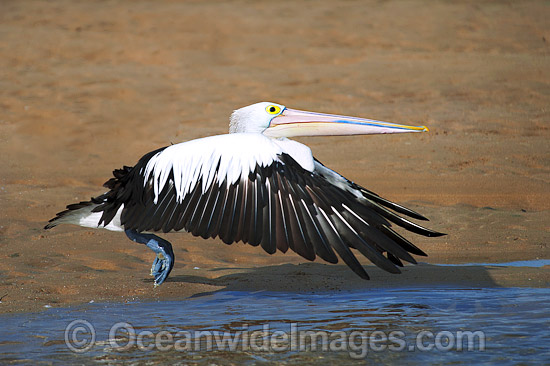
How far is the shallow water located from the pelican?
15.2 inches

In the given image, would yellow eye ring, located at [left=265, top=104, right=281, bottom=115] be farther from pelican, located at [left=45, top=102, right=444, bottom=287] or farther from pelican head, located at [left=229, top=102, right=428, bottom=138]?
pelican, located at [left=45, top=102, right=444, bottom=287]

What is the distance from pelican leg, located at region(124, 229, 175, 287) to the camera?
15.1ft

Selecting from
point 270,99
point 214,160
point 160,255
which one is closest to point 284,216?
point 214,160

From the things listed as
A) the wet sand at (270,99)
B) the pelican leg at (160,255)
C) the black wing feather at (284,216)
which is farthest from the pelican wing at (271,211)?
the wet sand at (270,99)

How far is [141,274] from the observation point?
16.6 ft

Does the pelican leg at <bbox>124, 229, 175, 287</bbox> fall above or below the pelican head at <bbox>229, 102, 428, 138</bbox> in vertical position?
below

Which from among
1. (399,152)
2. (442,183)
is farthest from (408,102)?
(442,183)

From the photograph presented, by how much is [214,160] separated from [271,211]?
51 cm

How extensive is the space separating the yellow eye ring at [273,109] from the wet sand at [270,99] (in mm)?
→ 1162

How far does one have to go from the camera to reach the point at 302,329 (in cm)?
378

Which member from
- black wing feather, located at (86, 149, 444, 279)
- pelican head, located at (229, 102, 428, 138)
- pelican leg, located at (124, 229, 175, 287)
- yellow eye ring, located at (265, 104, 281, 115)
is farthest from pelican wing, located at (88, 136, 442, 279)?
yellow eye ring, located at (265, 104, 281, 115)

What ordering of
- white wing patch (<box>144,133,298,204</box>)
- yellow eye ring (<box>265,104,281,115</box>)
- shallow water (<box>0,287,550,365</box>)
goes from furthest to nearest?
yellow eye ring (<box>265,104,281,115</box>), white wing patch (<box>144,133,298,204</box>), shallow water (<box>0,287,550,365</box>)

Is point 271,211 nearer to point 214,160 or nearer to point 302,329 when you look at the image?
point 214,160

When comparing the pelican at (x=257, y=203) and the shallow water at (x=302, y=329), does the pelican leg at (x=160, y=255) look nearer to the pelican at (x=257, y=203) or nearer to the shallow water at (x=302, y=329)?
the pelican at (x=257, y=203)
